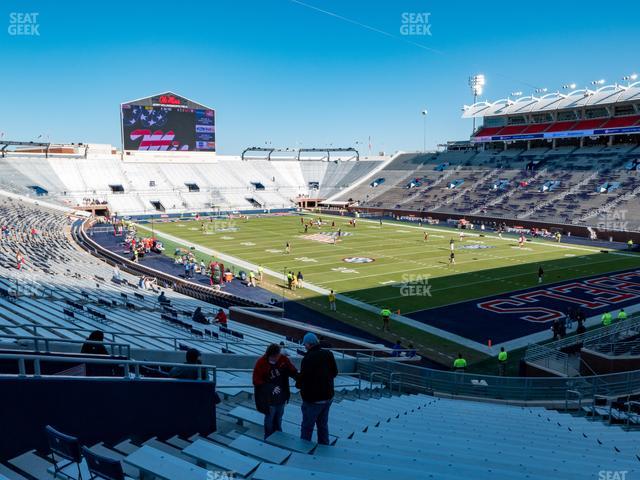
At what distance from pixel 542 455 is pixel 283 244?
36.6m

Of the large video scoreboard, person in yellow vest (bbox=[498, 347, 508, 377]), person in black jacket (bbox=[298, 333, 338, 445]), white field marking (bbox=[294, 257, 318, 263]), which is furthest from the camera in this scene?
the large video scoreboard

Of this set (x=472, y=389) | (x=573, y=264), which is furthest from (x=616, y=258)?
(x=472, y=389)

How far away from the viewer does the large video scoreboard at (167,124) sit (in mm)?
69062

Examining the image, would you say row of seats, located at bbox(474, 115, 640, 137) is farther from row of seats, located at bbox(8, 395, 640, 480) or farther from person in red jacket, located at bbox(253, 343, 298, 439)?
person in red jacket, located at bbox(253, 343, 298, 439)

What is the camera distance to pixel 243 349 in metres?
12.6

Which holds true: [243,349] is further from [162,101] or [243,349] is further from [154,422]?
[162,101]

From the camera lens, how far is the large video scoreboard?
227ft
